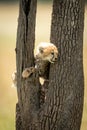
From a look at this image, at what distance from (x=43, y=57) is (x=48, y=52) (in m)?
0.09

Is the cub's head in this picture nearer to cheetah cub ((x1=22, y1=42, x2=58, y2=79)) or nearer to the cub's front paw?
cheetah cub ((x1=22, y1=42, x2=58, y2=79))

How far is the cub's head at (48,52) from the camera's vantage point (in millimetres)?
4727

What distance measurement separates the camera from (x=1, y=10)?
10.6 metres

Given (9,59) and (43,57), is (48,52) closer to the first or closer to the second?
(43,57)

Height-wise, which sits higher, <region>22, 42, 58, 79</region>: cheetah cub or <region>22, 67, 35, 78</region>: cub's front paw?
<region>22, 42, 58, 79</region>: cheetah cub

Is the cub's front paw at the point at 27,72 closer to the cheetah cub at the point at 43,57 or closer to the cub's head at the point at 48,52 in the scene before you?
the cheetah cub at the point at 43,57

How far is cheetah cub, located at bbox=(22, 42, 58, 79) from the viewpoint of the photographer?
473cm

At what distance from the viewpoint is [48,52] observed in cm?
472

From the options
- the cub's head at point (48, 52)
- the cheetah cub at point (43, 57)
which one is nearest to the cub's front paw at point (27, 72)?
the cheetah cub at point (43, 57)

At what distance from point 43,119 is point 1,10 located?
594cm

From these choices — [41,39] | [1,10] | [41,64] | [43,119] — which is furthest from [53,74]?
[1,10]

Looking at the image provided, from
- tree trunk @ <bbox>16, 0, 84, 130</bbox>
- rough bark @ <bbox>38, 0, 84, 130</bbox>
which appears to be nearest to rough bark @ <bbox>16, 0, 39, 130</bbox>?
tree trunk @ <bbox>16, 0, 84, 130</bbox>

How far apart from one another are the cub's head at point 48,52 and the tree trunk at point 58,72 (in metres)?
0.08

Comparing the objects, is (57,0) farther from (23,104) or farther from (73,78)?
(23,104)
